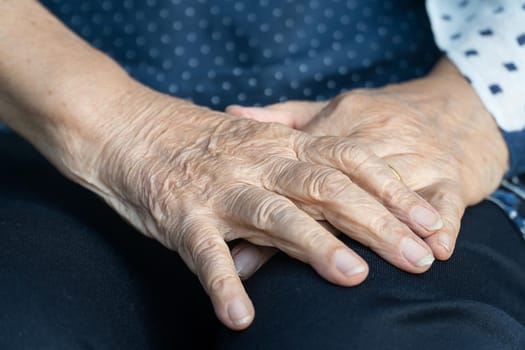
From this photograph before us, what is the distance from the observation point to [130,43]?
0.98 m

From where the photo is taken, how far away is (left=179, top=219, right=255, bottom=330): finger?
64 centimetres

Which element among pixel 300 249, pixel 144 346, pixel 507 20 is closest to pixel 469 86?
pixel 507 20

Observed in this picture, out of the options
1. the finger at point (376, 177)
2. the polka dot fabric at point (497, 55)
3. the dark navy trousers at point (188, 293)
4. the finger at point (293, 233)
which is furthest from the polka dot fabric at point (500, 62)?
the finger at point (293, 233)

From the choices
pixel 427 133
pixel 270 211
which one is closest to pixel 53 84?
pixel 270 211

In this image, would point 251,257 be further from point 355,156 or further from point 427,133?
point 427,133

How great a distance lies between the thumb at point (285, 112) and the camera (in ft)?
2.87

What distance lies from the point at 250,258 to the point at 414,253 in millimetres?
162

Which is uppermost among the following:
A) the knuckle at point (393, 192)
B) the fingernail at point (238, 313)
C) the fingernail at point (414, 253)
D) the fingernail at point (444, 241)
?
the knuckle at point (393, 192)

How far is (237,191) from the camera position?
720 mm

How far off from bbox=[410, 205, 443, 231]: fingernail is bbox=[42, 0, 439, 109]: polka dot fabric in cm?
34

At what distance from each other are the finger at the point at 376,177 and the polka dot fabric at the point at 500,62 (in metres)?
0.26

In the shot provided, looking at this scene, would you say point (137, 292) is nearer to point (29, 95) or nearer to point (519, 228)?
point (29, 95)

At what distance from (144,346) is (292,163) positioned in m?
0.23

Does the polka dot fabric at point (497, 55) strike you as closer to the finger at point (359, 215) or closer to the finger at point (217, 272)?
the finger at point (359, 215)
